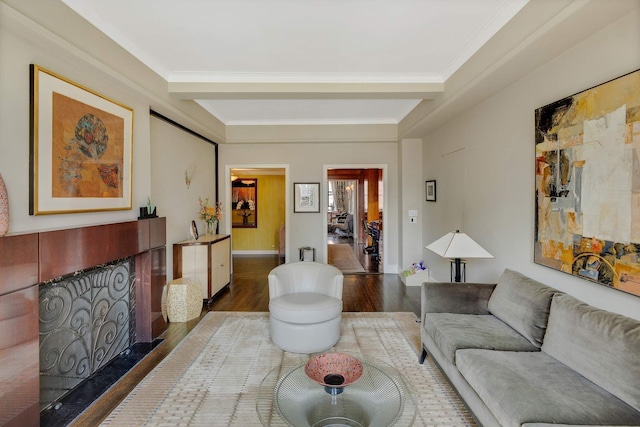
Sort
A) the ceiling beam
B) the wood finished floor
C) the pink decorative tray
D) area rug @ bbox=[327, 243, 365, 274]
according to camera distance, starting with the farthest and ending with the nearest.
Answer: area rug @ bbox=[327, 243, 365, 274] → the ceiling beam → the wood finished floor → the pink decorative tray

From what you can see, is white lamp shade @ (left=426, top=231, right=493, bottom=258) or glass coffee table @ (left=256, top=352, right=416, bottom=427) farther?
white lamp shade @ (left=426, top=231, right=493, bottom=258)

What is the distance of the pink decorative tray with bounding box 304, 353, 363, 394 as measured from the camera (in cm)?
175

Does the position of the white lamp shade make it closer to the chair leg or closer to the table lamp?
the table lamp

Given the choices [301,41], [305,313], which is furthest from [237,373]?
[301,41]

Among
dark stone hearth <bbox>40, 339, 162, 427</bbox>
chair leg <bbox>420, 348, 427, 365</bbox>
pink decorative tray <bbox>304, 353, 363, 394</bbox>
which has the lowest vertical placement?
dark stone hearth <bbox>40, 339, 162, 427</bbox>

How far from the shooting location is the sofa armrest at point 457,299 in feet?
8.54

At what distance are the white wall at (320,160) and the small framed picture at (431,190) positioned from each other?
2.54 feet

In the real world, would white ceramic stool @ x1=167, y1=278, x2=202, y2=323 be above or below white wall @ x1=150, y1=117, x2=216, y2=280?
below

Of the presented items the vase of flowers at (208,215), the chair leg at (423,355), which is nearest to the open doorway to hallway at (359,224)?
the vase of flowers at (208,215)

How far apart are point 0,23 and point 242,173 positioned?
6174mm

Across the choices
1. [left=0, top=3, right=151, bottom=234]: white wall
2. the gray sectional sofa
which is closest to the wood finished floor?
[left=0, top=3, right=151, bottom=234]: white wall

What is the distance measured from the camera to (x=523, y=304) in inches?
86.7

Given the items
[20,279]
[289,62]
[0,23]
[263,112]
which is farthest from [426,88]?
[20,279]

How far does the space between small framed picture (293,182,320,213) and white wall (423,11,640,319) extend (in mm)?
2298
